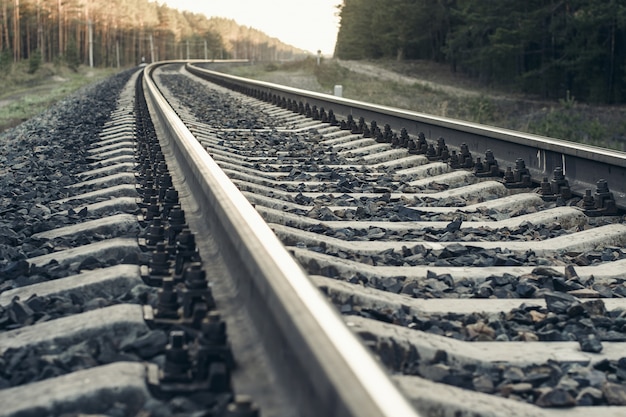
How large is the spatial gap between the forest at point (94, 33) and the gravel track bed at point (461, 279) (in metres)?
61.1

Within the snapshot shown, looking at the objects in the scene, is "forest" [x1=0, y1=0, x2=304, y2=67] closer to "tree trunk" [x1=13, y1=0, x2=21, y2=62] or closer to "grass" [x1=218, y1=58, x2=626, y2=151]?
"tree trunk" [x1=13, y1=0, x2=21, y2=62]

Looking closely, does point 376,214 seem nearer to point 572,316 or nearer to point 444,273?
point 444,273

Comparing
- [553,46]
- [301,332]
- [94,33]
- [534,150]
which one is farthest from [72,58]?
[301,332]

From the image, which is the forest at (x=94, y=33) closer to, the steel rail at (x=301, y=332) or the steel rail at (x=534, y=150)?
the steel rail at (x=534, y=150)

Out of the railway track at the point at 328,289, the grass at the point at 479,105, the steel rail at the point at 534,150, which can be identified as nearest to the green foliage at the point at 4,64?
the grass at the point at 479,105

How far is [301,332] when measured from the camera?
5.98ft

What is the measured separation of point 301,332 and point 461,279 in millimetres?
1914

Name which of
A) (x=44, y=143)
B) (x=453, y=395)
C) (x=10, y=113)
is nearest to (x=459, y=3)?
(x=10, y=113)

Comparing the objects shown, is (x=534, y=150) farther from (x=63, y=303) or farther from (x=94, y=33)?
(x=94, y=33)

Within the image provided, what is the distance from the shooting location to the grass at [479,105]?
23.9 meters

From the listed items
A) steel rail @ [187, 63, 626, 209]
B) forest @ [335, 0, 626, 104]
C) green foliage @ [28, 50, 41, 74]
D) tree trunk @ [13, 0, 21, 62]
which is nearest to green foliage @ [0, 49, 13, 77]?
green foliage @ [28, 50, 41, 74]

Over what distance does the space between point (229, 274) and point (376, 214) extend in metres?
2.25

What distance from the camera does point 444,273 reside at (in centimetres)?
364

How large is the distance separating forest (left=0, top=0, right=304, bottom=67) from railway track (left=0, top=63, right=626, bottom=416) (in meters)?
61.6
